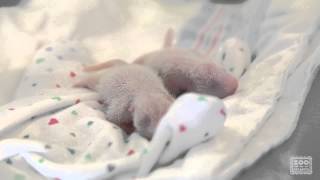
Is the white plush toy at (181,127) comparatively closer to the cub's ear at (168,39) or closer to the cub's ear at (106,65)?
the cub's ear at (106,65)

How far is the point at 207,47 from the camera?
1.33 m

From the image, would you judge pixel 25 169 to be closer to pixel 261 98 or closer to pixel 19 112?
pixel 19 112

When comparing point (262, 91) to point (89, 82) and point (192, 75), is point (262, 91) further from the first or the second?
point (89, 82)

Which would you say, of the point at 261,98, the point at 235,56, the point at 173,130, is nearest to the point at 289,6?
the point at 235,56

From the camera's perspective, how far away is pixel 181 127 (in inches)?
32.6

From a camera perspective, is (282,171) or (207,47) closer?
(282,171)

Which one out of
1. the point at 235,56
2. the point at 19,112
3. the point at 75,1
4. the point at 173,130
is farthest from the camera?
the point at 75,1

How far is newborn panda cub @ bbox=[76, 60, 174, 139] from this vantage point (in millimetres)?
934

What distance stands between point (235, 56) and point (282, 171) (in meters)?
0.34

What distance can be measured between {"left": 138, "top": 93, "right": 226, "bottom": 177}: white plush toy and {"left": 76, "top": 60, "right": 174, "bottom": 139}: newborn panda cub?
3.2 inches
